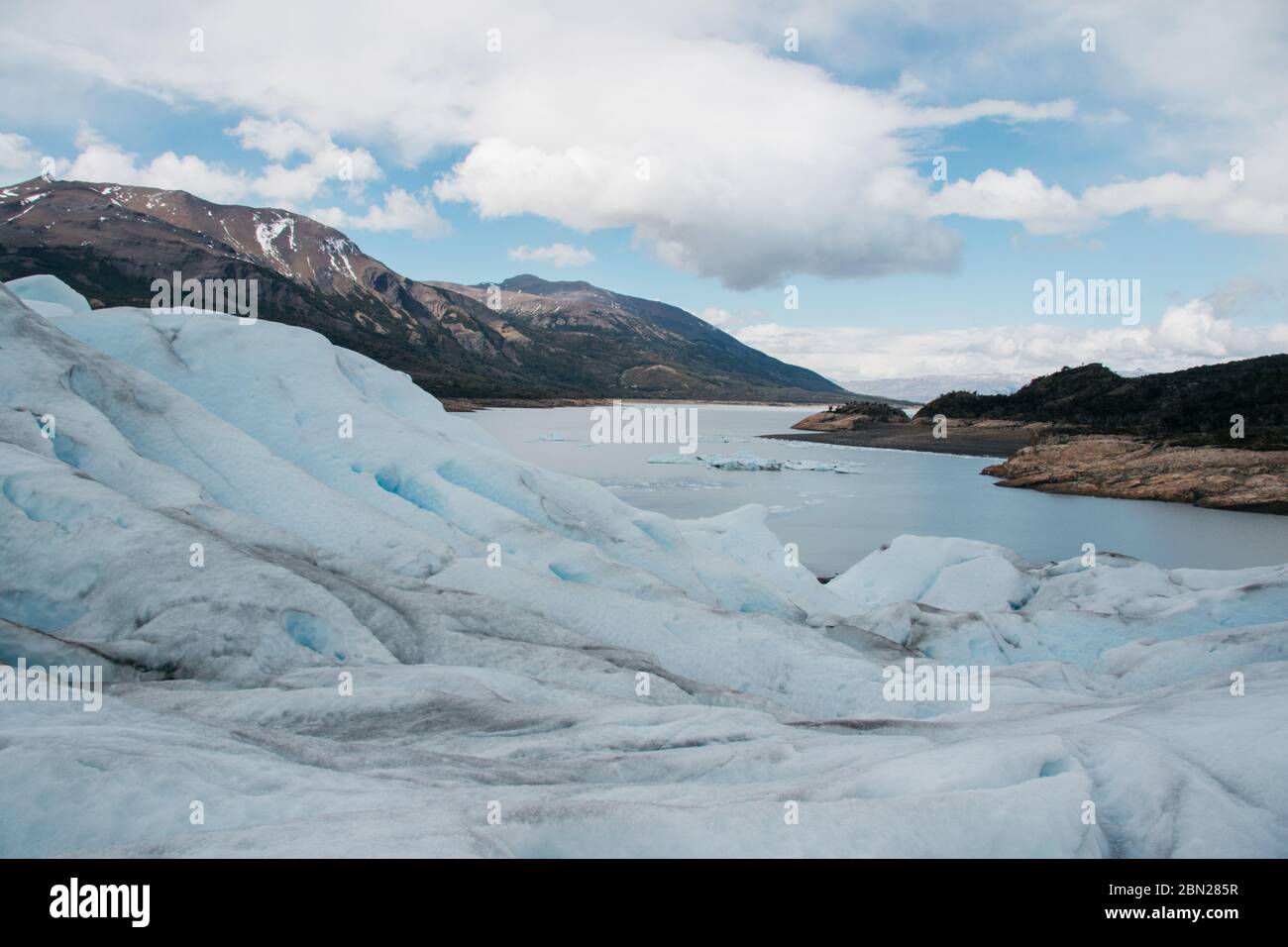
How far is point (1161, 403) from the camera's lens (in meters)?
71.8

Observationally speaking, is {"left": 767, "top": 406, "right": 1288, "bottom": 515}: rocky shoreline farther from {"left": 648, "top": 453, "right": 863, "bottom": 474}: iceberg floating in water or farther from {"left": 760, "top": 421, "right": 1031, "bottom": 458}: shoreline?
{"left": 648, "top": 453, "right": 863, "bottom": 474}: iceberg floating in water

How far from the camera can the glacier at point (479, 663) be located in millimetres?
4426

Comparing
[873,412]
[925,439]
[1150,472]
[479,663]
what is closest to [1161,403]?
[925,439]

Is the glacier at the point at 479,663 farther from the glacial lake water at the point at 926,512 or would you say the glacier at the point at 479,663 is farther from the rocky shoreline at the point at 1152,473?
the rocky shoreline at the point at 1152,473

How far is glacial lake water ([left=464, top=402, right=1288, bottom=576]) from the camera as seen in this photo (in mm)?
30156

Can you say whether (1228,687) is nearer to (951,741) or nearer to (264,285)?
(951,741)

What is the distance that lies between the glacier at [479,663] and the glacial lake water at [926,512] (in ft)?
41.3

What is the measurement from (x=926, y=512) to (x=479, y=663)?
111ft

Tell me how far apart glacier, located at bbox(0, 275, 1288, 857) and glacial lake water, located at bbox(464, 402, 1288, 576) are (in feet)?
41.3

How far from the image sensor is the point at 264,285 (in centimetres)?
18062

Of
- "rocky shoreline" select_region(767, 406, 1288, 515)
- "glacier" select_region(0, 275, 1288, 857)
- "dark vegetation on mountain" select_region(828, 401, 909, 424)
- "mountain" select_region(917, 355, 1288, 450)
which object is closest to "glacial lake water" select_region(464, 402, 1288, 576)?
"rocky shoreline" select_region(767, 406, 1288, 515)

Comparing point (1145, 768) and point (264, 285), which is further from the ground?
point (264, 285)
